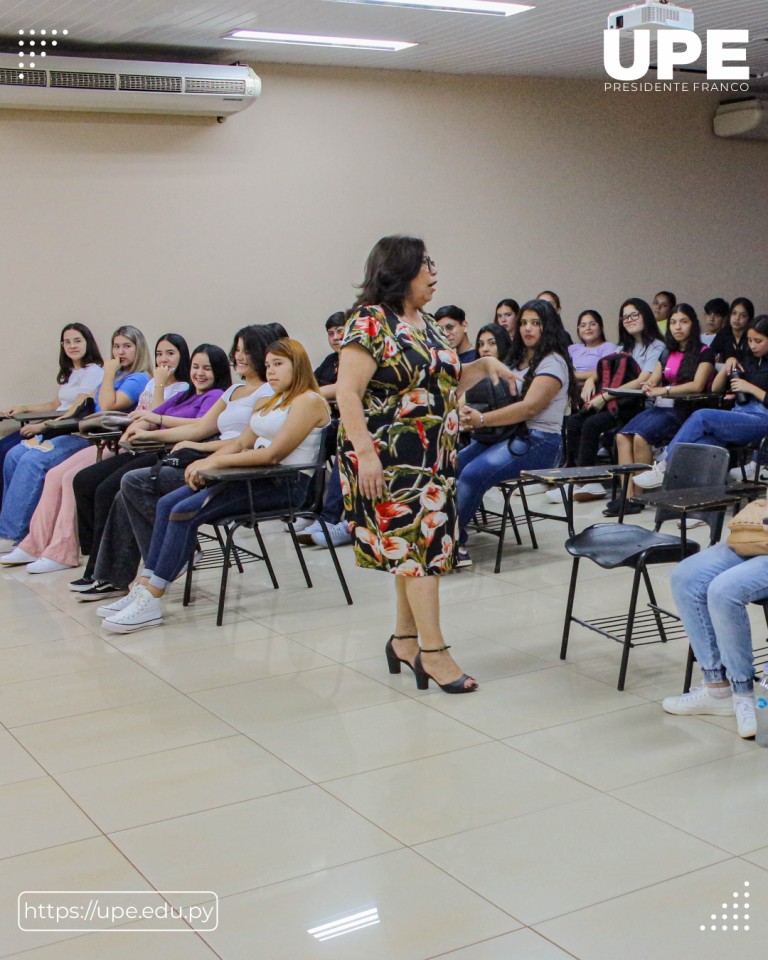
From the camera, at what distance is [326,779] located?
8.66ft

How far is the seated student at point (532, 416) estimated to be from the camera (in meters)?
4.59

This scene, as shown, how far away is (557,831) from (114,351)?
4498mm

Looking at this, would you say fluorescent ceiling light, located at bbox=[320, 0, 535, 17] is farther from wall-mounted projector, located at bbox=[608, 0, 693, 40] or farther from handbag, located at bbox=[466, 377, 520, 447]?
handbag, located at bbox=[466, 377, 520, 447]

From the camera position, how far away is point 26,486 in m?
5.40

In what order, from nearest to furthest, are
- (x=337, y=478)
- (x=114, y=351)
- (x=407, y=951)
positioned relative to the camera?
(x=407, y=951)
(x=337, y=478)
(x=114, y=351)

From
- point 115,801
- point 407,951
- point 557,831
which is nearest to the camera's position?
point 407,951

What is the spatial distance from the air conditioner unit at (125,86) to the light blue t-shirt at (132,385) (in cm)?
173

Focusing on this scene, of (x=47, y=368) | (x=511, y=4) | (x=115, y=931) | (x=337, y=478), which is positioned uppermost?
(x=511, y=4)

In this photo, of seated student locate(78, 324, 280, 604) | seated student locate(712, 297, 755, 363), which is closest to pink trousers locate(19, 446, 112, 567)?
seated student locate(78, 324, 280, 604)

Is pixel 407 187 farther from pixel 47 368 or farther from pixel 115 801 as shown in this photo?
pixel 115 801

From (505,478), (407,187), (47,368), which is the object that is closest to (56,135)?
(47,368)

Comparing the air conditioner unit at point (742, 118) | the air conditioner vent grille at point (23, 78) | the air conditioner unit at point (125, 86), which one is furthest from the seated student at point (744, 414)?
the air conditioner vent grille at point (23, 78)

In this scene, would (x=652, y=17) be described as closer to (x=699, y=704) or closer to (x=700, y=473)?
(x=700, y=473)

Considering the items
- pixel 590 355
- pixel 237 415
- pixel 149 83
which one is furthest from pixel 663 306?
pixel 237 415
